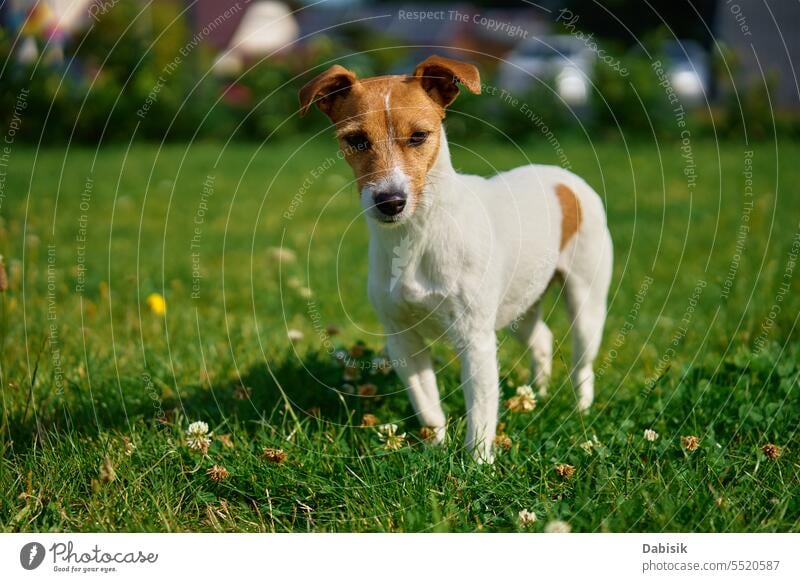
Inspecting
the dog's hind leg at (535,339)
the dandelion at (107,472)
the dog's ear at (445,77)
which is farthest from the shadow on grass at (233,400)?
the dog's ear at (445,77)

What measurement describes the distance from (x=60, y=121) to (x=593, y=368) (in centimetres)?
1338

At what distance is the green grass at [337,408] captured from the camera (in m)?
3.60

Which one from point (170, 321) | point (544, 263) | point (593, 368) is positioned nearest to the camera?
point (544, 263)

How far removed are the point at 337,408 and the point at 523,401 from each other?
41.4 inches

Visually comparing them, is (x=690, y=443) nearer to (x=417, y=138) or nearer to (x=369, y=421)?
(x=369, y=421)

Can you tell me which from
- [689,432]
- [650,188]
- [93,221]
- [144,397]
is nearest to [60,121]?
[93,221]

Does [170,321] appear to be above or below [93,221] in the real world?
above

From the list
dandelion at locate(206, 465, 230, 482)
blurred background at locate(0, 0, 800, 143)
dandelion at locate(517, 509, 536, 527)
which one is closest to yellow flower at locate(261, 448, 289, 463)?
dandelion at locate(206, 465, 230, 482)

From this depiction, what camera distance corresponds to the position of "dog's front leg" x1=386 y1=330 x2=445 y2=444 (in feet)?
13.7

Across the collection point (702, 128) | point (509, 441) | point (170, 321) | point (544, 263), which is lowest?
point (702, 128)

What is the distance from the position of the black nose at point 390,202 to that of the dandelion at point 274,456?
1257 millimetres

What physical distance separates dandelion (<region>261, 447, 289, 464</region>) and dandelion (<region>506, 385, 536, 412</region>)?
128 centimetres
